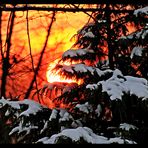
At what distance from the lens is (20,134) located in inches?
164

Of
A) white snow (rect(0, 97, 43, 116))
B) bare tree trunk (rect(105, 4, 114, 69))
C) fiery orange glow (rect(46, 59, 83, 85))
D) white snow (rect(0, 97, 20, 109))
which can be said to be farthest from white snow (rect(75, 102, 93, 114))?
white snow (rect(0, 97, 20, 109))

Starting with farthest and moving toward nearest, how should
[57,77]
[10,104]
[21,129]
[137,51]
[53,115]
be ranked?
[57,77] < [137,51] < [21,129] < [53,115] < [10,104]

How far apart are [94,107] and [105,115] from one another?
257 millimetres

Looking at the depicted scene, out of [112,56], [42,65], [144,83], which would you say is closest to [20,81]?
[42,65]

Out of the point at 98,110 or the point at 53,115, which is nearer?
the point at 53,115

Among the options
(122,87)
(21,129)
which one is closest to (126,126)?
(122,87)

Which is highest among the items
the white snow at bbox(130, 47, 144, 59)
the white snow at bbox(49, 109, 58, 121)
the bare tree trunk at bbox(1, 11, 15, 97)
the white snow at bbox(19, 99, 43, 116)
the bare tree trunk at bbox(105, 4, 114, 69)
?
the bare tree trunk at bbox(1, 11, 15, 97)

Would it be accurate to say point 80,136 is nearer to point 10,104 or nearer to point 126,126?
point 126,126

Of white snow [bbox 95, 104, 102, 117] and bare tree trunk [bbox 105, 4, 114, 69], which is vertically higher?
bare tree trunk [bbox 105, 4, 114, 69]

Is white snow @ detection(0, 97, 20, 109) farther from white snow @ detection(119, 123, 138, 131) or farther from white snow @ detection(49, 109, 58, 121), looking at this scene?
white snow @ detection(119, 123, 138, 131)

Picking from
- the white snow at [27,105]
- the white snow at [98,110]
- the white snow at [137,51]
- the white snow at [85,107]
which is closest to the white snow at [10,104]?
the white snow at [27,105]

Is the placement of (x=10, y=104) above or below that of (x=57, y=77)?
below

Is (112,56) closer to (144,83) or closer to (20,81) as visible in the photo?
(144,83)

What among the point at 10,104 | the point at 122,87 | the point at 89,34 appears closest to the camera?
the point at 122,87
